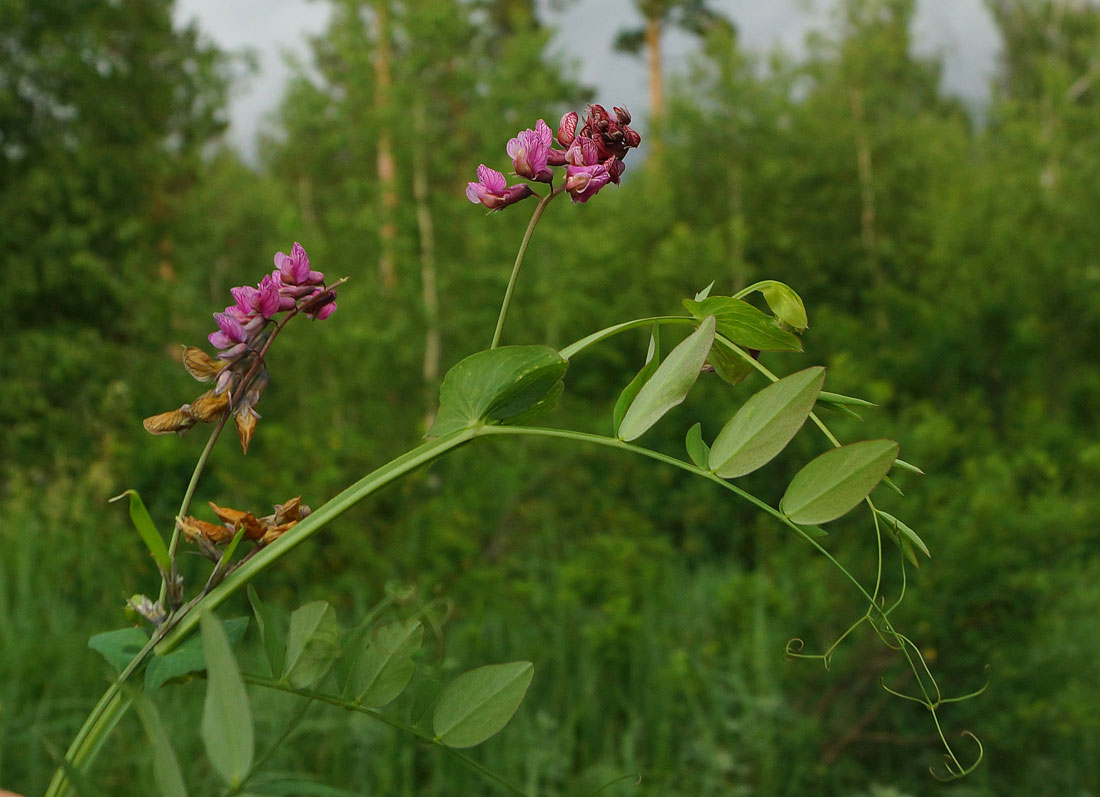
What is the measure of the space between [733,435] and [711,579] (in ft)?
9.24

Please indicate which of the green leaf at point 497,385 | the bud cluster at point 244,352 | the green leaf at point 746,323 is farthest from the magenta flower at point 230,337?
the green leaf at point 746,323

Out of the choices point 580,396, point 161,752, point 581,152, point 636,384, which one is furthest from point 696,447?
point 580,396

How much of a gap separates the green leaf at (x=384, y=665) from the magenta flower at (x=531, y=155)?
233 mm

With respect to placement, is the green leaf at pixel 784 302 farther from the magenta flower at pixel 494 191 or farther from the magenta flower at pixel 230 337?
the magenta flower at pixel 230 337

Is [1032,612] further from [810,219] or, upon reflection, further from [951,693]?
[810,219]

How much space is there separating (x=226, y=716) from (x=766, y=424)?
0.82ft

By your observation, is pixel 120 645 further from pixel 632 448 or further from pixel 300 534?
pixel 632 448

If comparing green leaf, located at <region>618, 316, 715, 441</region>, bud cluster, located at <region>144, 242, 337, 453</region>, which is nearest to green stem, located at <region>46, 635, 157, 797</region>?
bud cluster, located at <region>144, 242, 337, 453</region>

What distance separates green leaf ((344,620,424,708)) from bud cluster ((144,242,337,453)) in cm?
12

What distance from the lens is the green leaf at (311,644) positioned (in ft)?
1.49

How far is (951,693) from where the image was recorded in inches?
88.2

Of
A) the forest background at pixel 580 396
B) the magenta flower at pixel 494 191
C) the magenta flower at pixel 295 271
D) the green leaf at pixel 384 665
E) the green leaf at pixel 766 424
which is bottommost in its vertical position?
the forest background at pixel 580 396

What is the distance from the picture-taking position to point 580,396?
15.4 feet

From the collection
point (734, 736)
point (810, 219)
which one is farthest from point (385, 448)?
point (810, 219)
